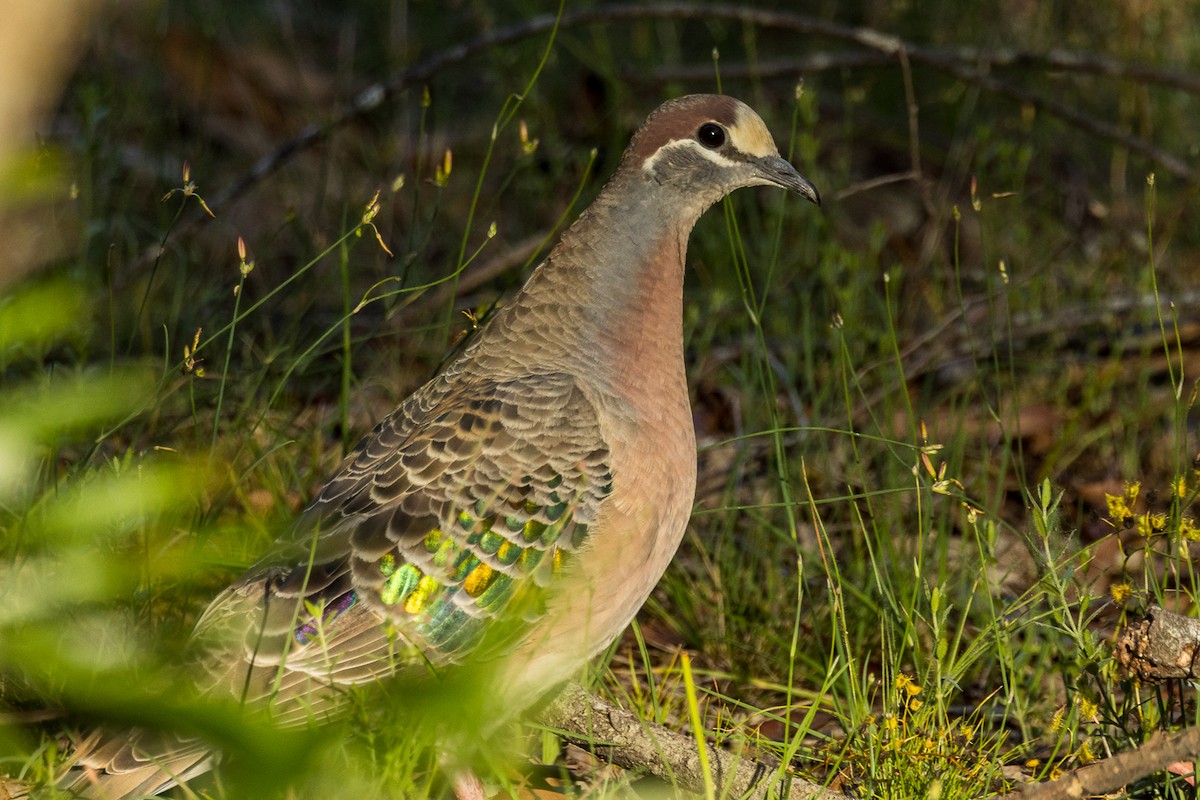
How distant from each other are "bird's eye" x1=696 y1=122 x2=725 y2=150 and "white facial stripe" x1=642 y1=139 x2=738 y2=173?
2 cm

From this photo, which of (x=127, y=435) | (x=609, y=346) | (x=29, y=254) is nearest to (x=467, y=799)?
(x=609, y=346)

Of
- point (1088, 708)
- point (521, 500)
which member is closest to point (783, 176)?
point (521, 500)

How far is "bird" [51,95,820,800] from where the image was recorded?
3078 mm

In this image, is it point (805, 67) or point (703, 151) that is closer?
point (703, 151)

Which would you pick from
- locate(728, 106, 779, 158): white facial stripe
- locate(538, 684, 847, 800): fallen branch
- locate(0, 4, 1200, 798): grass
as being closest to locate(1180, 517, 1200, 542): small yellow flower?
locate(0, 4, 1200, 798): grass

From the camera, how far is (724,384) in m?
5.32

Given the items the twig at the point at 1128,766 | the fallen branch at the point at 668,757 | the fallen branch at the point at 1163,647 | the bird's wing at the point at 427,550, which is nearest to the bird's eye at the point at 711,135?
the bird's wing at the point at 427,550

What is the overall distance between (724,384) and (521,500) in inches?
86.7

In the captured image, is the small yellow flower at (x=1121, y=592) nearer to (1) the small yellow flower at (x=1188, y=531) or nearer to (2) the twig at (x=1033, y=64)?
(1) the small yellow flower at (x=1188, y=531)

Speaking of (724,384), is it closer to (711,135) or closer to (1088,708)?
(711,135)

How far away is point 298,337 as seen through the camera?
16.3 feet

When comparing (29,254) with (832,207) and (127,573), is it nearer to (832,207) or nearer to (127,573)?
(832,207)

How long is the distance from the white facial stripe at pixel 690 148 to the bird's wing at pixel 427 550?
0.68m

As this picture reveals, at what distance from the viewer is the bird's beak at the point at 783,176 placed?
3.72 meters
